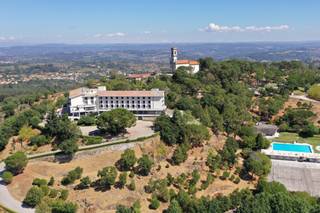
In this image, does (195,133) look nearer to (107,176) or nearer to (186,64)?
(107,176)

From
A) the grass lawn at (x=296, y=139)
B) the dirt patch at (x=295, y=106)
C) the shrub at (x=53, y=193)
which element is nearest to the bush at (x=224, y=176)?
the grass lawn at (x=296, y=139)

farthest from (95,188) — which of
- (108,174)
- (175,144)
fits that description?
(175,144)

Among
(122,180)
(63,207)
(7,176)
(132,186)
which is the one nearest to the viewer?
(63,207)

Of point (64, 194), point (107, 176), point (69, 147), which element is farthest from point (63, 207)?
point (69, 147)

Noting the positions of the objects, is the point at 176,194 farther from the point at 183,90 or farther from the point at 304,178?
the point at 183,90

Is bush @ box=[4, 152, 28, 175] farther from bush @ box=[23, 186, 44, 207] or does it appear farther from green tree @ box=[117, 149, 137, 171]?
green tree @ box=[117, 149, 137, 171]

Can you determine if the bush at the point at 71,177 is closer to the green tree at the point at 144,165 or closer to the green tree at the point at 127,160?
the green tree at the point at 127,160
